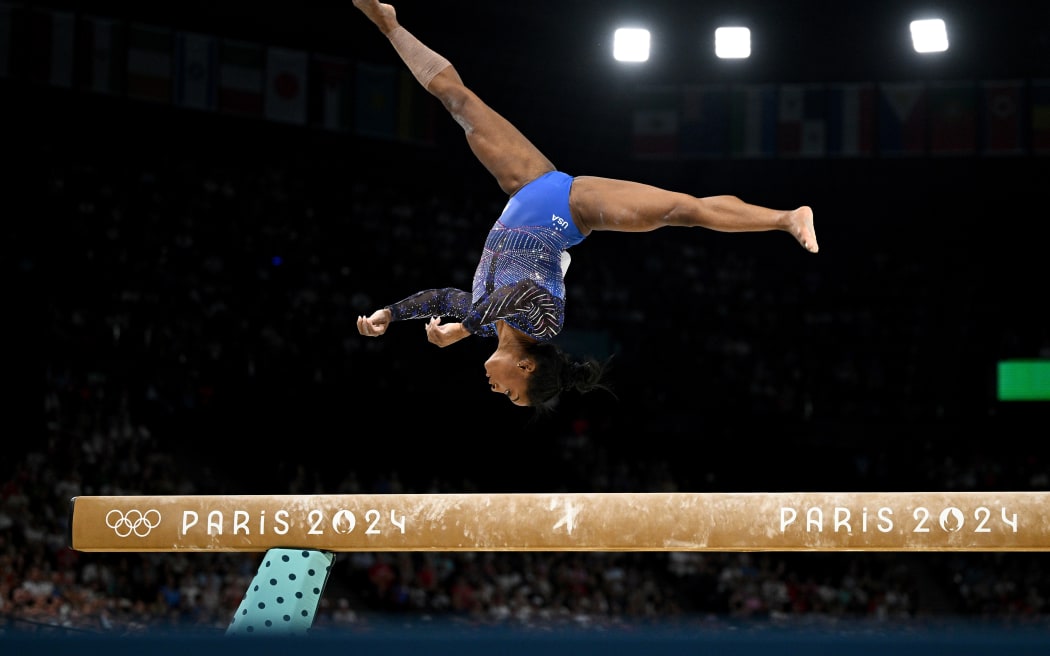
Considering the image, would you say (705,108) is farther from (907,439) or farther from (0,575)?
(0,575)

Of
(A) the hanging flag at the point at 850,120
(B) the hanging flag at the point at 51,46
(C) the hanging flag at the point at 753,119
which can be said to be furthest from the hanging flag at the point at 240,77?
(A) the hanging flag at the point at 850,120

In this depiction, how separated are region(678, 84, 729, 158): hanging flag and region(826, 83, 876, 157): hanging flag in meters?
1.53

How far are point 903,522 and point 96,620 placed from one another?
7.32 metres

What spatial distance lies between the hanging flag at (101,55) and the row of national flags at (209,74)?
13 millimetres

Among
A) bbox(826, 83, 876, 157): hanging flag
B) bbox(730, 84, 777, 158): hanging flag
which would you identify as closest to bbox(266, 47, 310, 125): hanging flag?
bbox(730, 84, 777, 158): hanging flag

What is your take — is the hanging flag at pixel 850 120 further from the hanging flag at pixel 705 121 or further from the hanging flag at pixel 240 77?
the hanging flag at pixel 240 77

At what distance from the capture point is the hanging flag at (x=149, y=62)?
1559cm

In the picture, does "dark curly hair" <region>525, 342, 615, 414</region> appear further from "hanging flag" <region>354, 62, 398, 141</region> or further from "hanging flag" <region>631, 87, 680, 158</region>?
"hanging flag" <region>631, 87, 680, 158</region>

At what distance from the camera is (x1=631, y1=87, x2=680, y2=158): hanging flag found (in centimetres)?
1797

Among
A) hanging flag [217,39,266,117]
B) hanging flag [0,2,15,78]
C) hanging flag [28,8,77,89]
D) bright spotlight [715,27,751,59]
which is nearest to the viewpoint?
bright spotlight [715,27,751,59]

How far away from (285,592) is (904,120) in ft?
48.6

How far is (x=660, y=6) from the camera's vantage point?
15336mm

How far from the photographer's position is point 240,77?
16.3 metres

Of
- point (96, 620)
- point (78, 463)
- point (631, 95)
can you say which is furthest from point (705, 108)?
point (96, 620)
